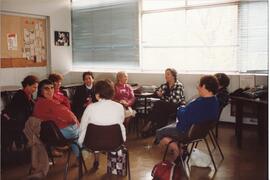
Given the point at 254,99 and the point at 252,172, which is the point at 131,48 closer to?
the point at 254,99

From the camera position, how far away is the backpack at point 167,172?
3.19 meters

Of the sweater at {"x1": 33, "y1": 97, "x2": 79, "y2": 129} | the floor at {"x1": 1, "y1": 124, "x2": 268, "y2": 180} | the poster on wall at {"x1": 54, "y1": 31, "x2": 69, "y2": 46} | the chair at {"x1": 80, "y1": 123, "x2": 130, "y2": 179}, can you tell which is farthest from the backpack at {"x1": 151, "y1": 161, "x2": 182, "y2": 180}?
the poster on wall at {"x1": 54, "y1": 31, "x2": 69, "y2": 46}

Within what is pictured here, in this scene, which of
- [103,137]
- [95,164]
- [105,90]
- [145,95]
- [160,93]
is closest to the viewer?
[103,137]

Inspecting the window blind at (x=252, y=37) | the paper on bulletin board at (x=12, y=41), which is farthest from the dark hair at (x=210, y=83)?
the paper on bulletin board at (x=12, y=41)

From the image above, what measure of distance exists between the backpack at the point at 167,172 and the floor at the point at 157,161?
0.17 m

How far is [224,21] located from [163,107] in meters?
2.02

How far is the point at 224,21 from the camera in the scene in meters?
5.85

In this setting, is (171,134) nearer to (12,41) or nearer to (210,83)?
(210,83)

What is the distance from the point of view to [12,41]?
6211 millimetres

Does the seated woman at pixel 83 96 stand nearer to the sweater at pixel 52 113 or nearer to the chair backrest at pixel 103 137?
the sweater at pixel 52 113

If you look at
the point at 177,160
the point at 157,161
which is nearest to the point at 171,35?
the point at 157,161

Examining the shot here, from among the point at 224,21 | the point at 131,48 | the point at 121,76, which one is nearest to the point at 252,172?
the point at 121,76

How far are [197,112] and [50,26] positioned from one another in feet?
15.0

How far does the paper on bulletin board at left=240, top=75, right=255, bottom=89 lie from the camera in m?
5.52
